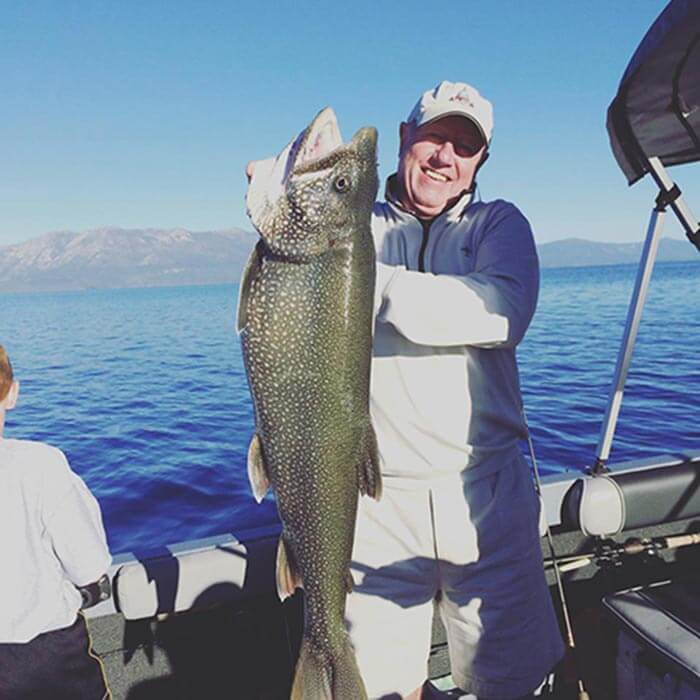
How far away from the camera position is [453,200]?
3.02 m

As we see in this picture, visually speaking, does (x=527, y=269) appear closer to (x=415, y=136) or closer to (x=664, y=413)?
(x=415, y=136)

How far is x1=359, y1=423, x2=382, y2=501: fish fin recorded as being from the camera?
7.88ft

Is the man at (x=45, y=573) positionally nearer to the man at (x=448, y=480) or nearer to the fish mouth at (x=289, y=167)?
the man at (x=448, y=480)

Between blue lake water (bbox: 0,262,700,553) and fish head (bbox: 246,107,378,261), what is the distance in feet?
21.9

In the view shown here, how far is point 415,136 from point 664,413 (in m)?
12.7

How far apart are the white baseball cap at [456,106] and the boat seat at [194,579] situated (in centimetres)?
264

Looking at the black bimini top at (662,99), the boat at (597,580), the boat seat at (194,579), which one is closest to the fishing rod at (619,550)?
the boat at (597,580)

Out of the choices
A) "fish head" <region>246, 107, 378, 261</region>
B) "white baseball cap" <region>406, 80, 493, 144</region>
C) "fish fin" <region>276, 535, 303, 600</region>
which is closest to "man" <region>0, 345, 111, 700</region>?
"fish fin" <region>276, 535, 303, 600</region>

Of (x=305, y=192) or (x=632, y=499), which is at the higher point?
(x=305, y=192)

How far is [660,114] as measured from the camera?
383 cm

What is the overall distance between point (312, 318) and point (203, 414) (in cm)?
1478

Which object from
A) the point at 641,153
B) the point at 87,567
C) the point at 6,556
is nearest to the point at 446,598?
the point at 87,567

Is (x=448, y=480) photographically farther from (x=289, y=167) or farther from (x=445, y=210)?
(x=289, y=167)

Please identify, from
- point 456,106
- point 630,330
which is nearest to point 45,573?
point 456,106
